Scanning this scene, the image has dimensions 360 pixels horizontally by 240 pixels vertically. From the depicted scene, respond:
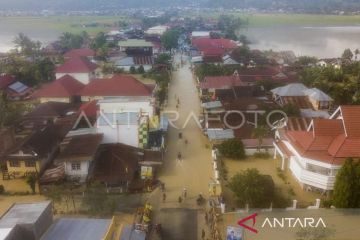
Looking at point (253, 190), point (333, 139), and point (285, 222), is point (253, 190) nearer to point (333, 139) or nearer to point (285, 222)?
point (285, 222)

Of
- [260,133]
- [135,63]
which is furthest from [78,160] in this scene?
[135,63]

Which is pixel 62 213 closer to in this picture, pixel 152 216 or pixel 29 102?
pixel 152 216

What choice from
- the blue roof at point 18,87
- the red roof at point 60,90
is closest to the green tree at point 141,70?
the blue roof at point 18,87

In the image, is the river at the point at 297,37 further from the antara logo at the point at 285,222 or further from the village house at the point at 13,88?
the antara logo at the point at 285,222

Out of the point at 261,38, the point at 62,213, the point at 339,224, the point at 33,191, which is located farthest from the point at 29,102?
the point at 261,38

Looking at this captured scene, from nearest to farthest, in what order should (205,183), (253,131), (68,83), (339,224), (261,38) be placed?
(339,224) → (205,183) → (253,131) → (68,83) → (261,38)
